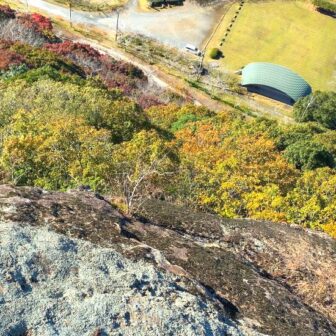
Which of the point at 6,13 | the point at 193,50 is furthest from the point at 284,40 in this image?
the point at 6,13

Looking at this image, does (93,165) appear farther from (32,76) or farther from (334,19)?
(334,19)

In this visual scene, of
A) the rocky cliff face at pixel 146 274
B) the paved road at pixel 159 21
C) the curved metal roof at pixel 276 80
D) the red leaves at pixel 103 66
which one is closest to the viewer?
the rocky cliff face at pixel 146 274

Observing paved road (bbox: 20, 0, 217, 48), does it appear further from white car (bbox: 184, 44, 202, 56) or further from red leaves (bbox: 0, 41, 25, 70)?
red leaves (bbox: 0, 41, 25, 70)

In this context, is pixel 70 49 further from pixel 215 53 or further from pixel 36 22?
pixel 215 53

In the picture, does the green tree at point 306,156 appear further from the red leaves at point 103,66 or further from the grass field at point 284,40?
the grass field at point 284,40

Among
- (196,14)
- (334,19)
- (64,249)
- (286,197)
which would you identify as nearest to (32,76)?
(286,197)

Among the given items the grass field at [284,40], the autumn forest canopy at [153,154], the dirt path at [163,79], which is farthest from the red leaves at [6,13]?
the grass field at [284,40]
